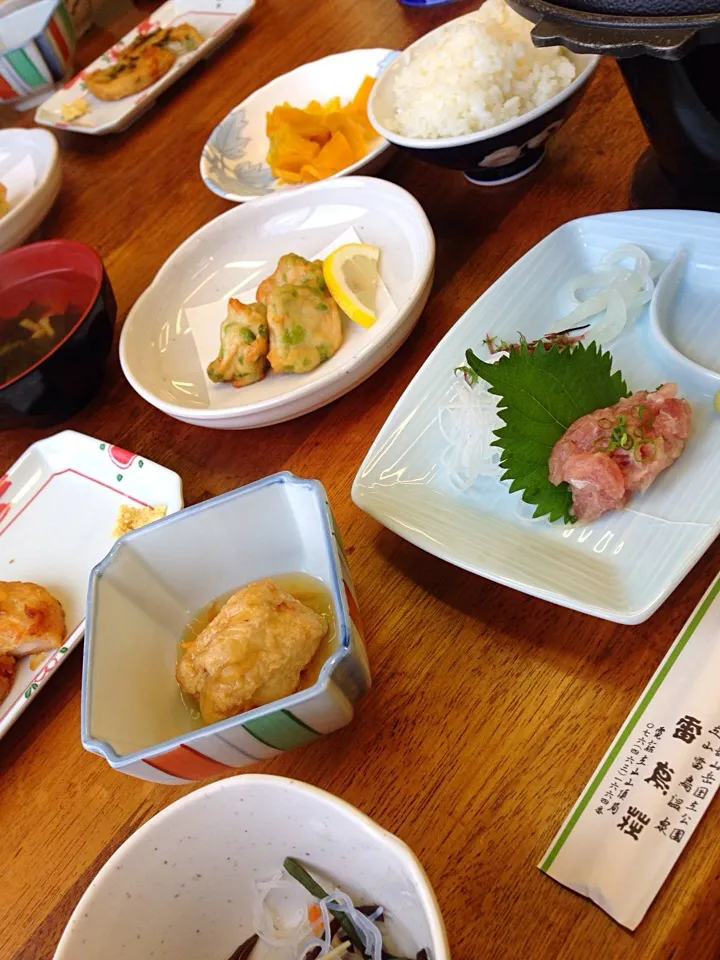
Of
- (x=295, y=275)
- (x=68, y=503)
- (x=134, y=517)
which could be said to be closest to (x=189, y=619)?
(x=134, y=517)

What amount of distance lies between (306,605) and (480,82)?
1.05 m

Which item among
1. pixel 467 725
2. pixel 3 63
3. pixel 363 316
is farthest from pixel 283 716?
pixel 3 63

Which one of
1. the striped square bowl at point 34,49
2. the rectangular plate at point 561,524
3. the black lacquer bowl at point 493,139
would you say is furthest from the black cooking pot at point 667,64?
the striped square bowl at point 34,49

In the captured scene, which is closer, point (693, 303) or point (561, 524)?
point (561, 524)

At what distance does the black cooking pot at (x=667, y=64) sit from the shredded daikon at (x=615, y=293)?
0.52 ft

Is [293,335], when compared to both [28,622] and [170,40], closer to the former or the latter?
[28,622]

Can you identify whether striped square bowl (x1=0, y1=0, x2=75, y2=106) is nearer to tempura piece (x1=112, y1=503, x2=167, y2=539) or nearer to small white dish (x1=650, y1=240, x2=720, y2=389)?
tempura piece (x1=112, y1=503, x2=167, y2=539)

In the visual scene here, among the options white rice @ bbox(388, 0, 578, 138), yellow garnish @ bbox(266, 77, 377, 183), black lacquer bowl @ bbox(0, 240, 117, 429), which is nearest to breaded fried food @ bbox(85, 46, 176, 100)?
yellow garnish @ bbox(266, 77, 377, 183)

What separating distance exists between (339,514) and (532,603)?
0.38 m

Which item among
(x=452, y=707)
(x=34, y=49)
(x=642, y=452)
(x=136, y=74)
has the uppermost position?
(x=34, y=49)

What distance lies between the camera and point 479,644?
110 cm

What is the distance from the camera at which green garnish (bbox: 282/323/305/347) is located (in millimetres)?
1473

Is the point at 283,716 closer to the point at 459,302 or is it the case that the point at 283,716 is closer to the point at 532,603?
the point at 532,603

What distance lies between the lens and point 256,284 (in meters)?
1.77
